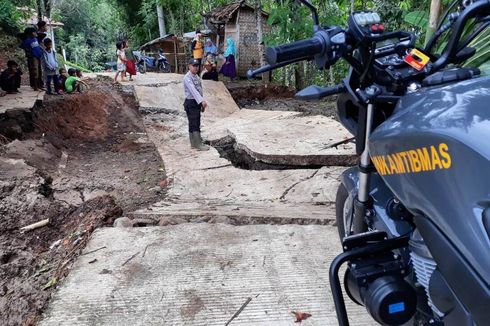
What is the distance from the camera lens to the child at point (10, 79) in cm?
837

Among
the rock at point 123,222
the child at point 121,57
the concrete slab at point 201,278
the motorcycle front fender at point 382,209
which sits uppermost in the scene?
the child at point 121,57

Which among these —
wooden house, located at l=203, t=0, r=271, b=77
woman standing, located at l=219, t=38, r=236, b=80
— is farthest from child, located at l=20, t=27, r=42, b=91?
wooden house, located at l=203, t=0, r=271, b=77

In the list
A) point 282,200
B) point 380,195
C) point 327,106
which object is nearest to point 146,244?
point 380,195

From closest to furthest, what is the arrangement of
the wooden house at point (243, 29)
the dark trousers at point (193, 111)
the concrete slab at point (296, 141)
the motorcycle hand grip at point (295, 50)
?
the motorcycle hand grip at point (295, 50) < the concrete slab at point (296, 141) < the dark trousers at point (193, 111) < the wooden house at point (243, 29)

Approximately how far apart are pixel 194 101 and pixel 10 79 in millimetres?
4285

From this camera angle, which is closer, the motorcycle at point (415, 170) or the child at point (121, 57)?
the motorcycle at point (415, 170)

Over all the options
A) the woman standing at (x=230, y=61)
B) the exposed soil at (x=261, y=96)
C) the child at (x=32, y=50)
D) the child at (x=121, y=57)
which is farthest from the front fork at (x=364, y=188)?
the woman standing at (x=230, y=61)

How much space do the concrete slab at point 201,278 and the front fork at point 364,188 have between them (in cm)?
52

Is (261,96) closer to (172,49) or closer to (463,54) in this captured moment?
(172,49)

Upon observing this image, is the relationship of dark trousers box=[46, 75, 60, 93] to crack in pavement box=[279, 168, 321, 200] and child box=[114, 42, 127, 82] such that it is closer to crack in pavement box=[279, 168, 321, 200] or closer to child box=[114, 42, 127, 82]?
child box=[114, 42, 127, 82]

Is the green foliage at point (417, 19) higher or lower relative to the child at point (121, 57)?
lower

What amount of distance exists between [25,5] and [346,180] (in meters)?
16.6

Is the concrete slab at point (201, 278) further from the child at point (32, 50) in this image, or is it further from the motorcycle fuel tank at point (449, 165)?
the child at point (32, 50)

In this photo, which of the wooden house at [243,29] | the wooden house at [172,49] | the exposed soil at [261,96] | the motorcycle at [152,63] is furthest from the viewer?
the wooden house at [172,49]
